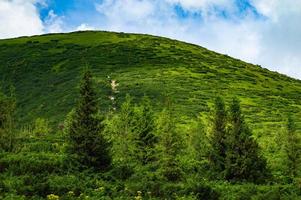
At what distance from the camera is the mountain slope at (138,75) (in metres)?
97.6

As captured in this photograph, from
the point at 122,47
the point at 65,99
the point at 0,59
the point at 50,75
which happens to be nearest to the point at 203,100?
the point at 65,99

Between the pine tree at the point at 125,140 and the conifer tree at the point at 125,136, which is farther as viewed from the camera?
the conifer tree at the point at 125,136

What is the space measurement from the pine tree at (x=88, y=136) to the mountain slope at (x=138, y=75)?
4476cm

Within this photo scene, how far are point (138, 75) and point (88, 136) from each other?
76497 mm

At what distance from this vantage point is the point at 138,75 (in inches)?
4599

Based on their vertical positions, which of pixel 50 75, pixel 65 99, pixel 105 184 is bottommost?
pixel 105 184

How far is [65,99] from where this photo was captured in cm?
9856

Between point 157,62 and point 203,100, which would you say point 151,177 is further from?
point 157,62

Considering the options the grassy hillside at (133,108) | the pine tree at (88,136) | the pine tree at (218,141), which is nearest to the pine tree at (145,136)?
the grassy hillside at (133,108)

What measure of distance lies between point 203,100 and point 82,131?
61.8 metres

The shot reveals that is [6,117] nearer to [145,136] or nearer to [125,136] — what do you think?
[125,136]

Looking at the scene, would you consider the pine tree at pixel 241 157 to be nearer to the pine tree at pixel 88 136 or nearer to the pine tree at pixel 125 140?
the pine tree at pixel 125 140

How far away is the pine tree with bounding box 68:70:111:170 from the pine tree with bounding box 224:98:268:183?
9871 millimetres

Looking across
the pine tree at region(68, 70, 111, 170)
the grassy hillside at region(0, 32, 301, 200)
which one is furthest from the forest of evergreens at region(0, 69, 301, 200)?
the grassy hillside at region(0, 32, 301, 200)
